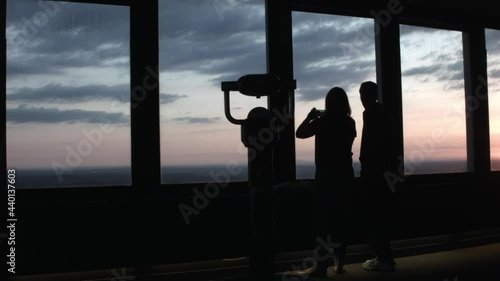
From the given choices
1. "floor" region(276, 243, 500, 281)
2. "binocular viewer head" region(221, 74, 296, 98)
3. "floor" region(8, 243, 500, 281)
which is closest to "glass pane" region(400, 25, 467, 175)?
"floor" region(276, 243, 500, 281)

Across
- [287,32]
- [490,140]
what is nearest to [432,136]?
[490,140]

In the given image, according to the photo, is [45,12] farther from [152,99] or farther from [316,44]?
[316,44]

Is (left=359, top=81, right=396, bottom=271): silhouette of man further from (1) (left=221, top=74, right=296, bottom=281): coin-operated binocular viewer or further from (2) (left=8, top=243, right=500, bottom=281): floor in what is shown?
(1) (left=221, top=74, right=296, bottom=281): coin-operated binocular viewer

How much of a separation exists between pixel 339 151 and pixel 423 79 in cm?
208

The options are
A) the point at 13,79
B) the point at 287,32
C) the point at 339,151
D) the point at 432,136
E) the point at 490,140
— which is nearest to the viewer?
the point at 339,151

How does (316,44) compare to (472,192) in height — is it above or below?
above

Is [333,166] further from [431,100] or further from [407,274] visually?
[431,100]

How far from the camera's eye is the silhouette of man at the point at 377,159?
3.10 meters

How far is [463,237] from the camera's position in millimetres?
4551

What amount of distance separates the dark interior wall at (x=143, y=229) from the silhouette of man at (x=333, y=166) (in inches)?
6.2

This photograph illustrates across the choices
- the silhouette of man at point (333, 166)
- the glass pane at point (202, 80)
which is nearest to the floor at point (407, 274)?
the silhouette of man at point (333, 166)

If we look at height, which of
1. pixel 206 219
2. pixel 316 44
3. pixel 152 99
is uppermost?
pixel 316 44

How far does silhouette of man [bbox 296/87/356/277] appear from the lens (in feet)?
9.40

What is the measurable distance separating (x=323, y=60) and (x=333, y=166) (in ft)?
4.63
